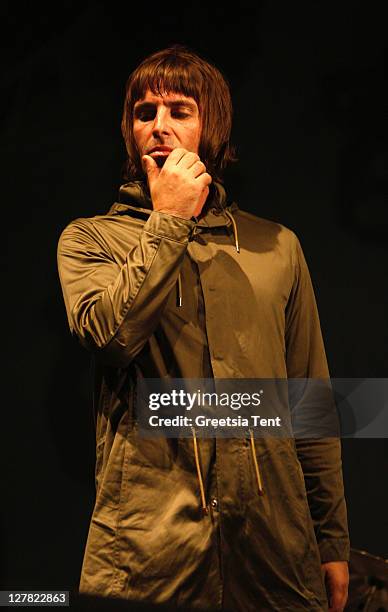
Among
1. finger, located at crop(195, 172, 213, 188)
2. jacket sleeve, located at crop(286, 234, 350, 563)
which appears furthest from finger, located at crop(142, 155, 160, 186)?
jacket sleeve, located at crop(286, 234, 350, 563)

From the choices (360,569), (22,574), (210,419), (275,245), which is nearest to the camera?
(210,419)

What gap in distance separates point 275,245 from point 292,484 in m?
0.43

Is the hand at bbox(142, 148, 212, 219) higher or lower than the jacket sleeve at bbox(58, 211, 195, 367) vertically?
higher

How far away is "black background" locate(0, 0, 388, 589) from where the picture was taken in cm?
212

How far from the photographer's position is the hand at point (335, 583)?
1571 mm

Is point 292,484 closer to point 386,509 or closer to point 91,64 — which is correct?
point 386,509

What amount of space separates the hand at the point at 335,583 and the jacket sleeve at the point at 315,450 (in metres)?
0.01

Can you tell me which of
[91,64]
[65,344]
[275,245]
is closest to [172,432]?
[275,245]

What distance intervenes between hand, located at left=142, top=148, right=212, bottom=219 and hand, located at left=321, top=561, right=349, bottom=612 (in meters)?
0.66

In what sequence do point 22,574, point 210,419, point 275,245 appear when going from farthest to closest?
point 22,574
point 275,245
point 210,419

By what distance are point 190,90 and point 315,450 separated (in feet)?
2.23

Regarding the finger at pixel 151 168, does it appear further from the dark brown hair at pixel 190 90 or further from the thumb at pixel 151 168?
the dark brown hair at pixel 190 90

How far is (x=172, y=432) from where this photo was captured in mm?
1418
